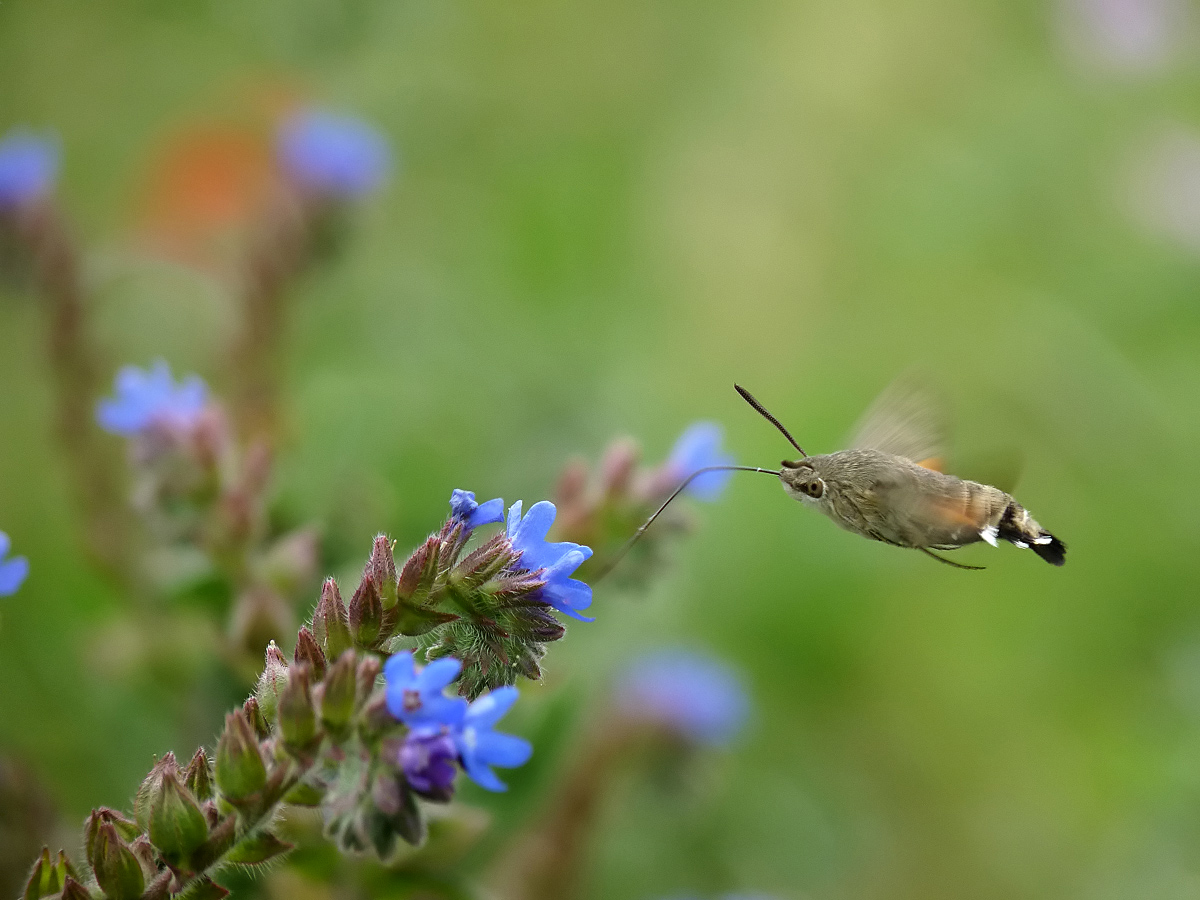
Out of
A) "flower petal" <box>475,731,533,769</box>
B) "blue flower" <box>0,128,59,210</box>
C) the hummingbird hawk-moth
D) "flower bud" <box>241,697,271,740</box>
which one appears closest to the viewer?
"flower petal" <box>475,731,533,769</box>

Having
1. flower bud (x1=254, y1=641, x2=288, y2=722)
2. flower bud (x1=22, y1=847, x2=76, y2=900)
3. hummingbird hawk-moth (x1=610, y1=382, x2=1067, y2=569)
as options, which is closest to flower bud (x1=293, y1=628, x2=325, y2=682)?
flower bud (x1=254, y1=641, x2=288, y2=722)

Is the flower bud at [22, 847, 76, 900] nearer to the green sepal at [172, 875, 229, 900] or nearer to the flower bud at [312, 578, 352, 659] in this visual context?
the green sepal at [172, 875, 229, 900]

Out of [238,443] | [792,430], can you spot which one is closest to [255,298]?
[238,443]

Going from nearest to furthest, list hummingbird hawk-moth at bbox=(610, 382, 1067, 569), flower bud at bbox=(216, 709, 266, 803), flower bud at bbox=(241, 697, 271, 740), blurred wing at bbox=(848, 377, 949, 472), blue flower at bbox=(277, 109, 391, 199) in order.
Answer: flower bud at bbox=(216, 709, 266, 803) < flower bud at bbox=(241, 697, 271, 740) < hummingbird hawk-moth at bbox=(610, 382, 1067, 569) < blurred wing at bbox=(848, 377, 949, 472) < blue flower at bbox=(277, 109, 391, 199)

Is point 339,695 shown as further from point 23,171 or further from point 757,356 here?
point 757,356

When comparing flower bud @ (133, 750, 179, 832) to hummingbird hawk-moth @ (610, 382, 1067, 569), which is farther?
hummingbird hawk-moth @ (610, 382, 1067, 569)

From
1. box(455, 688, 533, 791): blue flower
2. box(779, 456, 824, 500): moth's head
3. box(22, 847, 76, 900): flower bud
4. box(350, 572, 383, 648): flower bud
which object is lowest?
box(22, 847, 76, 900): flower bud

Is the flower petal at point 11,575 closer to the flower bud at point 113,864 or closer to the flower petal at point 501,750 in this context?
the flower bud at point 113,864
